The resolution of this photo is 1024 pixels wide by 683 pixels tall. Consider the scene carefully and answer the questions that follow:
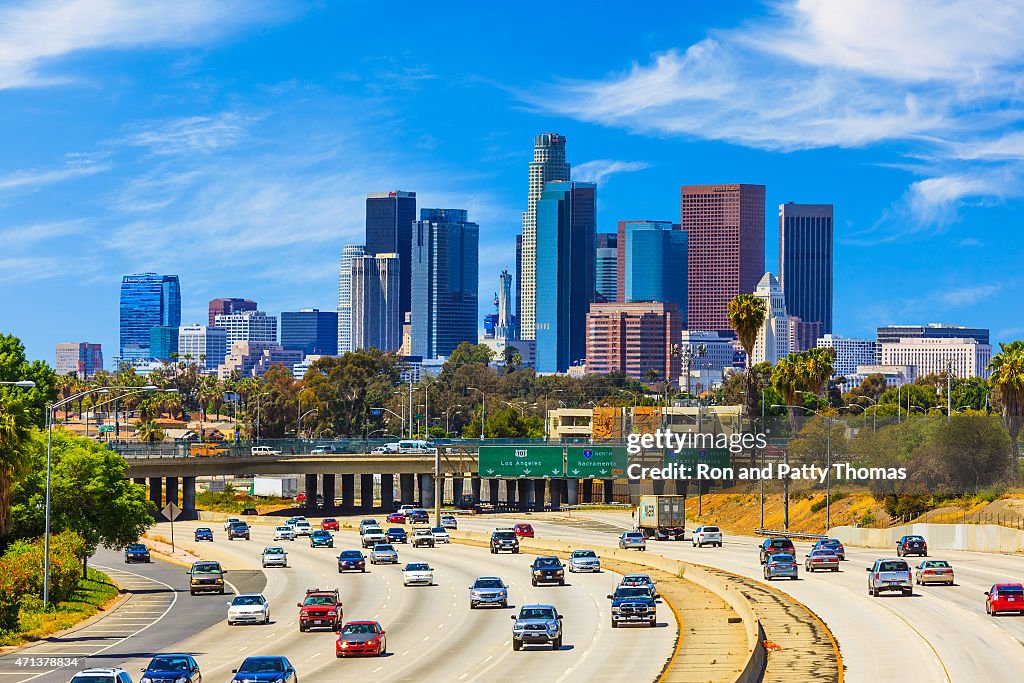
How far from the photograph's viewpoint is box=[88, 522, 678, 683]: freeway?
156 feet

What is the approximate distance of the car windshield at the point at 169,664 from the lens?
4134 cm

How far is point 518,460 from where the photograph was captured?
513 feet

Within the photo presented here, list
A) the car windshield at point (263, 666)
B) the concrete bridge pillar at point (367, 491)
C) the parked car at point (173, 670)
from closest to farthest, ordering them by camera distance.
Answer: the parked car at point (173, 670)
the car windshield at point (263, 666)
the concrete bridge pillar at point (367, 491)

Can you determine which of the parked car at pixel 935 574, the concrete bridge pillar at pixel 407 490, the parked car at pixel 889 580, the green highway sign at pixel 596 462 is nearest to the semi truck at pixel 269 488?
the concrete bridge pillar at pixel 407 490

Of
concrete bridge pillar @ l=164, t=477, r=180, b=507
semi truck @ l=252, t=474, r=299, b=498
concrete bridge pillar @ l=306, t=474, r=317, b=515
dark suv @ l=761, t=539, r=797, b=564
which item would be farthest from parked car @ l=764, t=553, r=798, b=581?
semi truck @ l=252, t=474, r=299, b=498

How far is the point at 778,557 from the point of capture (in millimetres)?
78625

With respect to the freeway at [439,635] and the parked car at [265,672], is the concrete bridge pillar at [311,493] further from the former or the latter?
the parked car at [265,672]

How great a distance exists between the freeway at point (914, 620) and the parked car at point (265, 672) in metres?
15.2

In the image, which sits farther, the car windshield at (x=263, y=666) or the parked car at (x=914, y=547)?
the parked car at (x=914, y=547)

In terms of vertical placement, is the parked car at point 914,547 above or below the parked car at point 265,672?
below

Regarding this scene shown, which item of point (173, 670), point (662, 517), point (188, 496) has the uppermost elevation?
point (173, 670)

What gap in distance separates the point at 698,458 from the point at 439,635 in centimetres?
7661

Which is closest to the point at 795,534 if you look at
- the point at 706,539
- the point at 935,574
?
the point at 706,539

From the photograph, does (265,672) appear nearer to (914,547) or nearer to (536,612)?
(536,612)
